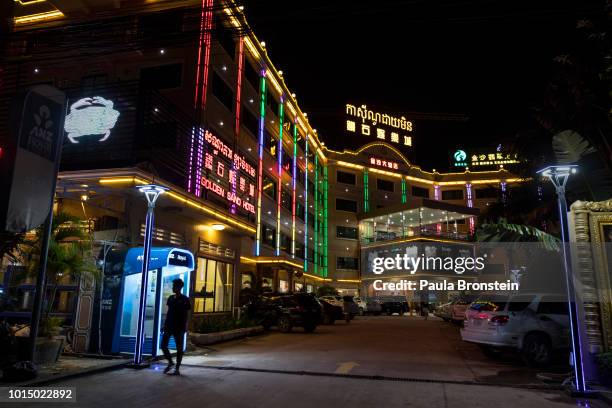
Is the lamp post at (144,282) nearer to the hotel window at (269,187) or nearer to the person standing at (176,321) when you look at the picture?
the person standing at (176,321)

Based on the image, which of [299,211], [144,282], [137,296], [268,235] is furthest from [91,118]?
[299,211]

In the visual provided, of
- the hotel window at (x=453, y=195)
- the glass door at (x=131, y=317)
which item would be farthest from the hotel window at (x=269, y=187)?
the hotel window at (x=453, y=195)

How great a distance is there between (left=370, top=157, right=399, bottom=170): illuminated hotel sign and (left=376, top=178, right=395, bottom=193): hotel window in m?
1.89

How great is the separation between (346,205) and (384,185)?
6.48m

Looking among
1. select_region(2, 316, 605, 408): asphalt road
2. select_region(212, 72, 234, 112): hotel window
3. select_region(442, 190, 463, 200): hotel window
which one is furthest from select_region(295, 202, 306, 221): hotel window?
select_region(2, 316, 605, 408): asphalt road

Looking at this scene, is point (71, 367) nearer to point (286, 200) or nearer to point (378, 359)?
point (378, 359)

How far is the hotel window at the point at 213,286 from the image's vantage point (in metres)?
18.1

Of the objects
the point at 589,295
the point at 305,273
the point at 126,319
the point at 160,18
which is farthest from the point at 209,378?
the point at 305,273

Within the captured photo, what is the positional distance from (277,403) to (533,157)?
40.3 ft

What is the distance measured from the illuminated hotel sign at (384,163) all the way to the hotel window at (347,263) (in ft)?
41.2

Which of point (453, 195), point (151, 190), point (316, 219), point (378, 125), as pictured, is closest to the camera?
point (151, 190)

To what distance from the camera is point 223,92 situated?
2550 centimetres

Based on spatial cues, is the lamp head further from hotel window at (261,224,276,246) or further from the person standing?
hotel window at (261,224,276,246)

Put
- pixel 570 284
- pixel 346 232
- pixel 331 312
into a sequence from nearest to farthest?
pixel 570 284, pixel 331 312, pixel 346 232
